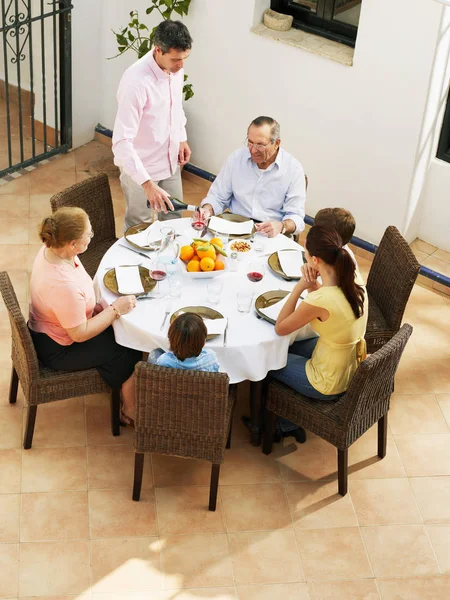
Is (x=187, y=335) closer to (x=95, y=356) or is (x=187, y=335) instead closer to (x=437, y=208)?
(x=95, y=356)

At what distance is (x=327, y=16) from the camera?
5785 mm

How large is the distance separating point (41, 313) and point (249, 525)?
1400 mm

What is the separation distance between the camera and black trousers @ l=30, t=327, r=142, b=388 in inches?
157

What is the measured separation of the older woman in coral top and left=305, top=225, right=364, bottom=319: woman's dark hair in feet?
3.03

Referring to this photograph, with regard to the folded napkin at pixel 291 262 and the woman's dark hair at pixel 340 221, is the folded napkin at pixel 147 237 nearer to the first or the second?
the folded napkin at pixel 291 262

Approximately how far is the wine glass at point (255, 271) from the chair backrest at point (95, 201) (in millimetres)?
1027

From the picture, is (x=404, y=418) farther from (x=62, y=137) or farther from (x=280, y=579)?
(x=62, y=137)

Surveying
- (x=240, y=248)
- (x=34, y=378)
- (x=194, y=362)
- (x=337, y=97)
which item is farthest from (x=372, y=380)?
(x=337, y=97)

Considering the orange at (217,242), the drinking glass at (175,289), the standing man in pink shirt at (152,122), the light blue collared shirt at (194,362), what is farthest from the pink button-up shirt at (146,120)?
the light blue collared shirt at (194,362)

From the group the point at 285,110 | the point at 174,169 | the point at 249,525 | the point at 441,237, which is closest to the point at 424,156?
the point at 441,237

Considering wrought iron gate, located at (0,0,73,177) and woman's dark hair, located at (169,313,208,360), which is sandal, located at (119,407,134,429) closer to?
woman's dark hair, located at (169,313,208,360)

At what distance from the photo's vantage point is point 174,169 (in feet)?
17.2

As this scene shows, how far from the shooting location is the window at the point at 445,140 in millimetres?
5543

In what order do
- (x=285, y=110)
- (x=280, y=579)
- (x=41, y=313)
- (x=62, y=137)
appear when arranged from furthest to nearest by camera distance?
(x=62, y=137) < (x=285, y=110) < (x=41, y=313) < (x=280, y=579)
